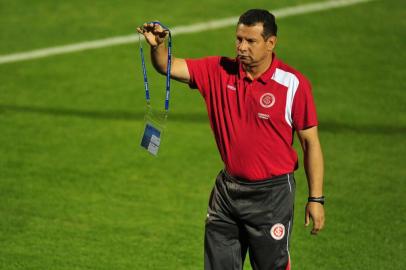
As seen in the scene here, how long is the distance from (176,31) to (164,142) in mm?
3539

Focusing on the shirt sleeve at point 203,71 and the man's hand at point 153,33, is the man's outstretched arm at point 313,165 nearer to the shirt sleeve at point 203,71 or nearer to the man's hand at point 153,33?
the shirt sleeve at point 203,71

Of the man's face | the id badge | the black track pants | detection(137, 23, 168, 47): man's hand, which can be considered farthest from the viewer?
the id badge

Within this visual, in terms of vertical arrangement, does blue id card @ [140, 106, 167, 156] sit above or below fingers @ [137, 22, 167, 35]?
below

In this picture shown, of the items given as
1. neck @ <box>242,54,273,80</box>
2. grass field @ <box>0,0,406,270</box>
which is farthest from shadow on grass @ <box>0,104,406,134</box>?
neck @ <box>242,54,273,80</box>

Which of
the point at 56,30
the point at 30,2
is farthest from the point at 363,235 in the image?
the point at 30,2

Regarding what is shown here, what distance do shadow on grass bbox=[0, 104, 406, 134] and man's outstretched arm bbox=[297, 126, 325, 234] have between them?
4.76 metres

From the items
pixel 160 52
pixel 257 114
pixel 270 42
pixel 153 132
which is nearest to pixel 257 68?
pixel 270 42

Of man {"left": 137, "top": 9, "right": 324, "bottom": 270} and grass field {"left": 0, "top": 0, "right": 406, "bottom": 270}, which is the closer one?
man {"left": 137, "top": 9, "right": 324, "bottom": 270}

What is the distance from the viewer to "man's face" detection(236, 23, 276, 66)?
5145 mm

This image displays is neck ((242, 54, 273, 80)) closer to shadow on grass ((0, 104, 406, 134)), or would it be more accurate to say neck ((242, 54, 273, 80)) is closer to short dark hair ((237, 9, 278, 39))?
short dark hair ((237, 9, 278, 39))

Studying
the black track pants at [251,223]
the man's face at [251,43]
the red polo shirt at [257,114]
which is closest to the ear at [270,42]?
the man's face at [251,43]

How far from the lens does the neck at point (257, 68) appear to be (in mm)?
5242

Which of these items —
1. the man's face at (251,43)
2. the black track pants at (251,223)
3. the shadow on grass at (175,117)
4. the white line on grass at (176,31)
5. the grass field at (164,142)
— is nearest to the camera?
the man's face at (251,43)

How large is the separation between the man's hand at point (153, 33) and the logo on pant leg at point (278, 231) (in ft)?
4.10
